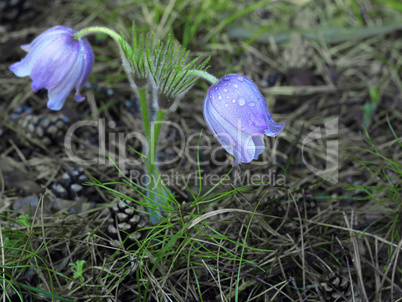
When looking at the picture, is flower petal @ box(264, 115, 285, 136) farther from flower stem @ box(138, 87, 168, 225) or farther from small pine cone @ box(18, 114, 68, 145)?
Result: small pine cone @ box(18, 114, 68, 145)

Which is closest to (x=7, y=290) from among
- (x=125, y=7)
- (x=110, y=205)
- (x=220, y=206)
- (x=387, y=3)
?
(x=110, y=205)

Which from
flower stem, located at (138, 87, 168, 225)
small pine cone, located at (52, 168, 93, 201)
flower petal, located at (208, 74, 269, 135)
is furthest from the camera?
small pine cone, located at (52, 168, 93, 201)

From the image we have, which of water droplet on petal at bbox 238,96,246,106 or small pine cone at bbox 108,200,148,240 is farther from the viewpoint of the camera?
small pine cone at bbox 108,200,148,240

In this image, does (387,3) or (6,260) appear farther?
(387,3)

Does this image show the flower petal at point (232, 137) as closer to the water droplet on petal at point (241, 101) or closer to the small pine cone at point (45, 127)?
the water droplet on petal at point (241, 101)

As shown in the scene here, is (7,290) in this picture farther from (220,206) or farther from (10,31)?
(10,31)

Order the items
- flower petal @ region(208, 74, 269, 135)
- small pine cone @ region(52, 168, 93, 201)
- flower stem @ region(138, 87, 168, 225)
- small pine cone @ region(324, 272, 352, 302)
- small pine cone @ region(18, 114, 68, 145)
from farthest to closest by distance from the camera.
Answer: small pine cone @ region(18, 114, 68, 145) → small pine cone @ region(52, 168, 93, 201) → flower stem @ region(138, 87, 168, 225) → small pine cone @ region(324, 272, 352, 302) → flower petal @ region(208, 74, 269, 135)

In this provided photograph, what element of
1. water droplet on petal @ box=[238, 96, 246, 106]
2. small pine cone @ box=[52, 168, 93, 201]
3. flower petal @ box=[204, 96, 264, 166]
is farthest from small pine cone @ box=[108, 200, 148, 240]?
water droplet on petal @ box=[238, 96, 246, 106]
